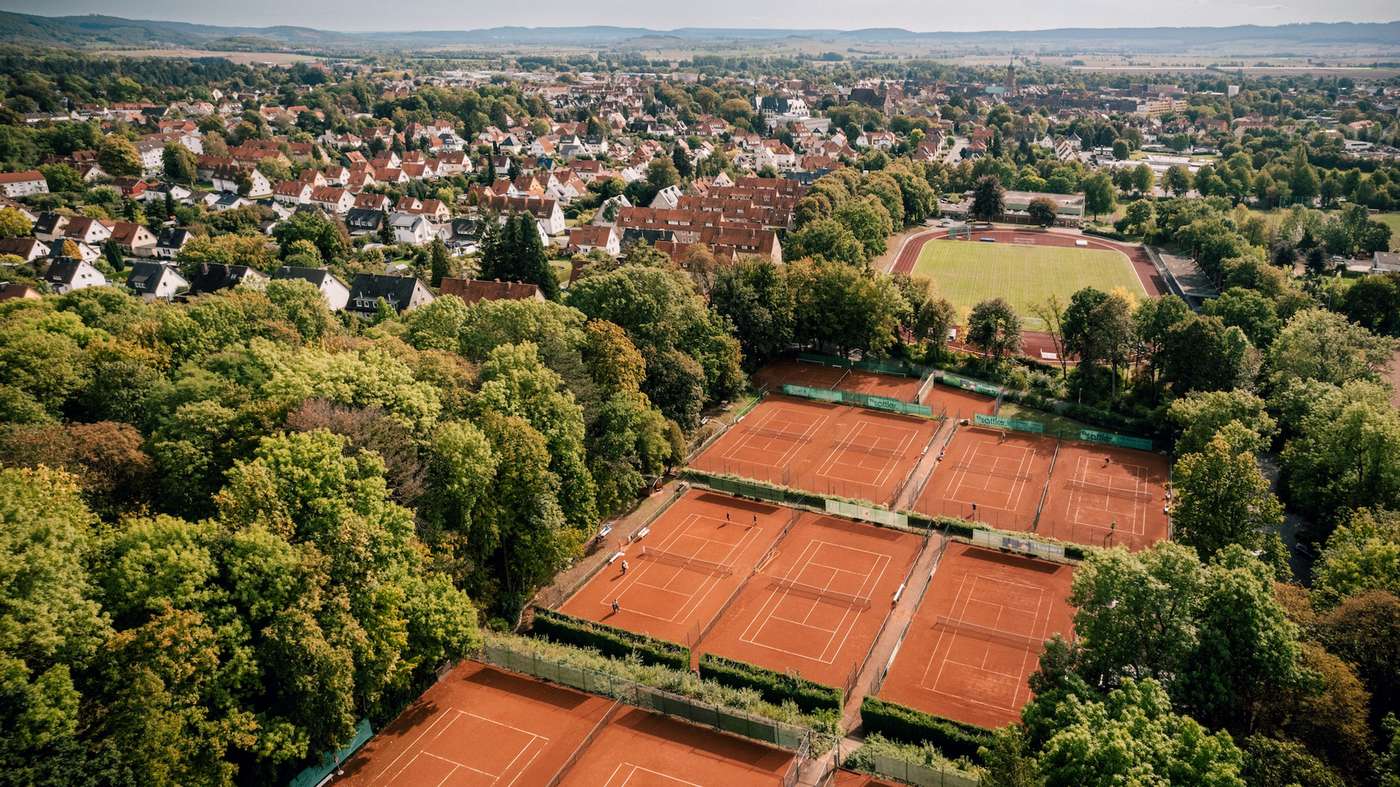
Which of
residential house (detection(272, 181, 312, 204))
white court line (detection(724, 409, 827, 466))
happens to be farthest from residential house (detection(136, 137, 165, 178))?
white court line (detection(724, 409, 827, 466))

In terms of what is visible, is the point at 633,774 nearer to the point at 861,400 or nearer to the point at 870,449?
the point at 870,449

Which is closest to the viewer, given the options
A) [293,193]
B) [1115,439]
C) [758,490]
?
[758,490]

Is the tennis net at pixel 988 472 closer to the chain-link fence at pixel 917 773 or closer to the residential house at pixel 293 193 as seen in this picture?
the chain-link fence at pixel 917 773

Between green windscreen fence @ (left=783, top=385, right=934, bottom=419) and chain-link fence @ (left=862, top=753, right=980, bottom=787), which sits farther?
green windscreen fence @ (left=783, top=385, right=934, bottom=419)

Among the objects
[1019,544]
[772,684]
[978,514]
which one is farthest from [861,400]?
[772,684]

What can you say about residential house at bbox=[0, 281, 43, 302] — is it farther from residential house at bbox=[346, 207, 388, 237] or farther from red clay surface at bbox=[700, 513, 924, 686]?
red clay surface at bbox=[700, 513, 924, 686]

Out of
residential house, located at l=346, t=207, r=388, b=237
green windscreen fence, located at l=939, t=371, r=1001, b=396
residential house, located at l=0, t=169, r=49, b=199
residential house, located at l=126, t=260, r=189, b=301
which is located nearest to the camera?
green windscreen fence, located at l=939, t=371, r=1001, b=396

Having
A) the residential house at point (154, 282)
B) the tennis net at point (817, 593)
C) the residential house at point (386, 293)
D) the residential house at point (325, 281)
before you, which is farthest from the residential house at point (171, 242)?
the tennis net at point (817, 593)

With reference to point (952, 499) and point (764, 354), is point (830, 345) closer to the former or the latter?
point (764, 354)
